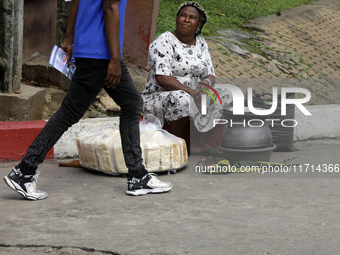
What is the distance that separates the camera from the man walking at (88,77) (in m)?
3.17

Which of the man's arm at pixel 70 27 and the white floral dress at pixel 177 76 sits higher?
the man's arm at pixel 70 27

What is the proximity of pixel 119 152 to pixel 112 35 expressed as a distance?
1174 mm

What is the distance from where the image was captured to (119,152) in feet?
13.2

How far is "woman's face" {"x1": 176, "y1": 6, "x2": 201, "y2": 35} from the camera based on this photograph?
15.4 ft

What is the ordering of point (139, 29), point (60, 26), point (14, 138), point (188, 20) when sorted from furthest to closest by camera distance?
point (139, 29) → point (60, 26) → point (188, 20) → point (14, 138)

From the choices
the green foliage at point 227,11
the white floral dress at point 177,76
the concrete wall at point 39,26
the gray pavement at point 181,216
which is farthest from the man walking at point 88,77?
the green foliage at point 227,11

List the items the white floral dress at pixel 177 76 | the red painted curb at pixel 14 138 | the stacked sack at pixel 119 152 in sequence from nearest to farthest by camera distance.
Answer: the stacked sack at pixel 119 152, the red painted curb at pixel 14 138, the white floral dress at pixel 177 76

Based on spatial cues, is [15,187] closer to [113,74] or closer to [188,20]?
[113,74]

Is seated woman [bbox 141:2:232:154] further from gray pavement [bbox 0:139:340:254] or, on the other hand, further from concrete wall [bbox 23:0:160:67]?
concrete wall [bbox 23:0:160:67]

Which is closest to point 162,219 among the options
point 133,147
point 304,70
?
point 133,147

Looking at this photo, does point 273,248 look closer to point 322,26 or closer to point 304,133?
point 304,133

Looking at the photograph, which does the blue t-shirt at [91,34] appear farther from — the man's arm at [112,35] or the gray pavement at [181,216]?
the gray pavement at [181,216]

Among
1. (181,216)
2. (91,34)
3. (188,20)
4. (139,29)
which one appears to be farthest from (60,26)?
(181,216)

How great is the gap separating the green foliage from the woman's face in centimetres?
297
